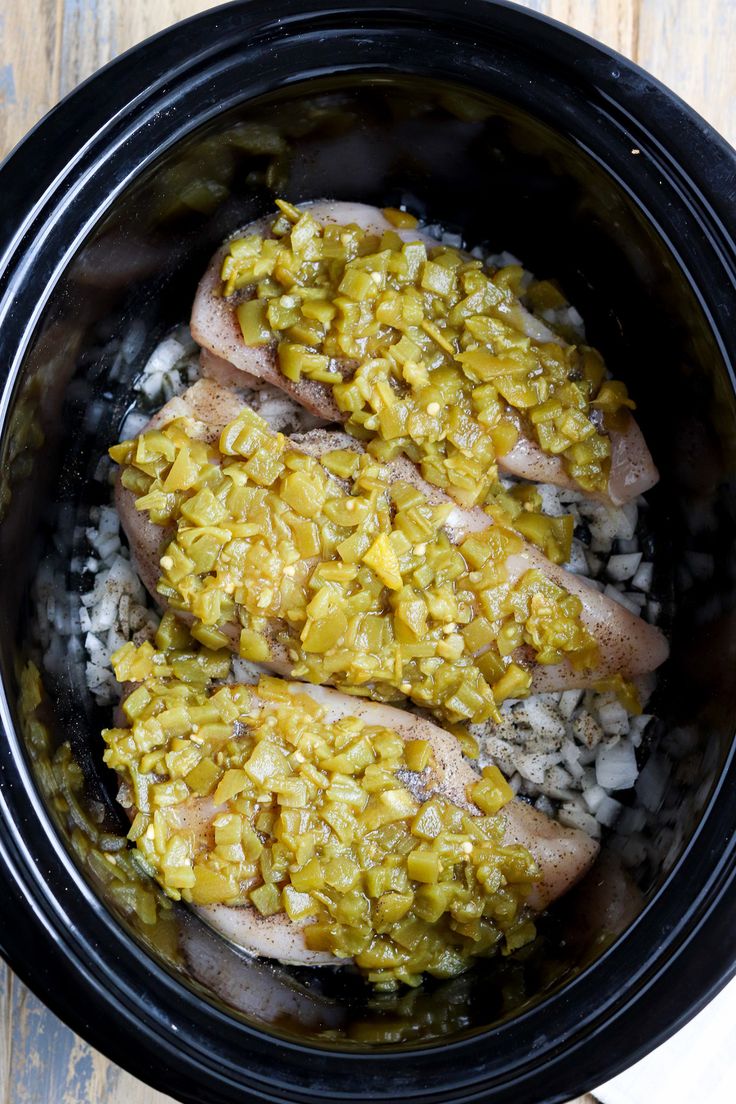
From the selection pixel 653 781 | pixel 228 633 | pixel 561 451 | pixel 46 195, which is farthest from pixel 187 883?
pixel 46 195

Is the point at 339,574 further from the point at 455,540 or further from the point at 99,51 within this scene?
the point at 99,51

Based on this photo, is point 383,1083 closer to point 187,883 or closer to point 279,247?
point 187,883

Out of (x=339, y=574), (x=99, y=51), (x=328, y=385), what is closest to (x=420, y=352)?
(x=328, y=385)

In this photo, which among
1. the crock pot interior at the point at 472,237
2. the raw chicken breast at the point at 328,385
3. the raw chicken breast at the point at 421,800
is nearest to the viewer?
the crock pot interior at the point at 472,237

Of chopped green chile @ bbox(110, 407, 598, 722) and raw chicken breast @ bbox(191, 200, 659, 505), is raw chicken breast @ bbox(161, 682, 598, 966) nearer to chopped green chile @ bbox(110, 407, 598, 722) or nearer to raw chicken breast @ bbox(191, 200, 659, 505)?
chopped green chile @ bbox(110, 407, 598, 722)

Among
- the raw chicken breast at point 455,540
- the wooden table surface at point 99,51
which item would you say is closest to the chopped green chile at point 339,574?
the raw chicken breast at point 455,540

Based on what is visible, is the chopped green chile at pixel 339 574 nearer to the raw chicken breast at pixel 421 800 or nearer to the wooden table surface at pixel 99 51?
the raw chicken breast at pixel 421 800

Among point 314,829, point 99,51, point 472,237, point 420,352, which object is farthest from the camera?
point 472,237
